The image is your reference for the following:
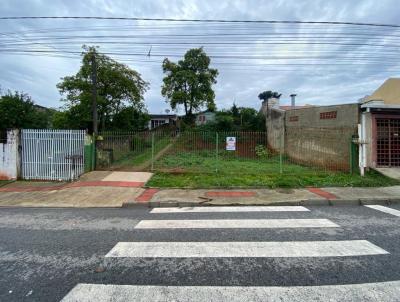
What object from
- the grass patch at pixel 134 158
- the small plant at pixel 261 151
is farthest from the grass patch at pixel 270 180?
the small plant at pixel 261 151

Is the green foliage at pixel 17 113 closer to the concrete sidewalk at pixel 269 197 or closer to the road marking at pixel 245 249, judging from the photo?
the concrete sidewalk at pixel 269 197

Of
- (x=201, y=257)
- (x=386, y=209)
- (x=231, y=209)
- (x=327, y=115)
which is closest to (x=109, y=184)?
(x=231, y=209)

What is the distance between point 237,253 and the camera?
383cm

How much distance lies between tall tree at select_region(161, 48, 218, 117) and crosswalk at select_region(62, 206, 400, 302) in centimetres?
2836

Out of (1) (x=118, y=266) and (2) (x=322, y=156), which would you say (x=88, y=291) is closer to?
(1) (x=118, y=266)

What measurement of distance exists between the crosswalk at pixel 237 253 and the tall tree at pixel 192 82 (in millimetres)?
28364

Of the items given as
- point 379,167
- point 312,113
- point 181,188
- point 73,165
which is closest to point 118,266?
point 181,188

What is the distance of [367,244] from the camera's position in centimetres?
414

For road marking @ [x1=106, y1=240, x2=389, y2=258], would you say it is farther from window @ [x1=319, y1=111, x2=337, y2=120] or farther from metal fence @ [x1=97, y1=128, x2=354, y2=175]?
window @ [x1=319, y1=111, x2=337, y2=120]

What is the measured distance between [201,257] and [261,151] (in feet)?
48.8

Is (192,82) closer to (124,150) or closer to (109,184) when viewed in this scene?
(124,150)

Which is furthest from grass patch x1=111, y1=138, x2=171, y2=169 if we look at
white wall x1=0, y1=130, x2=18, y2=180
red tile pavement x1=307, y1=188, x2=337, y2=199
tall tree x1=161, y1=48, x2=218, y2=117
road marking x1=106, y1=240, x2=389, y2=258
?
tall tree x1=161, y1=48, x2=218, y2=117

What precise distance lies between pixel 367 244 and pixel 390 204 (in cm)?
417

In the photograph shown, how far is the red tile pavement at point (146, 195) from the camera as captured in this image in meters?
7.63
